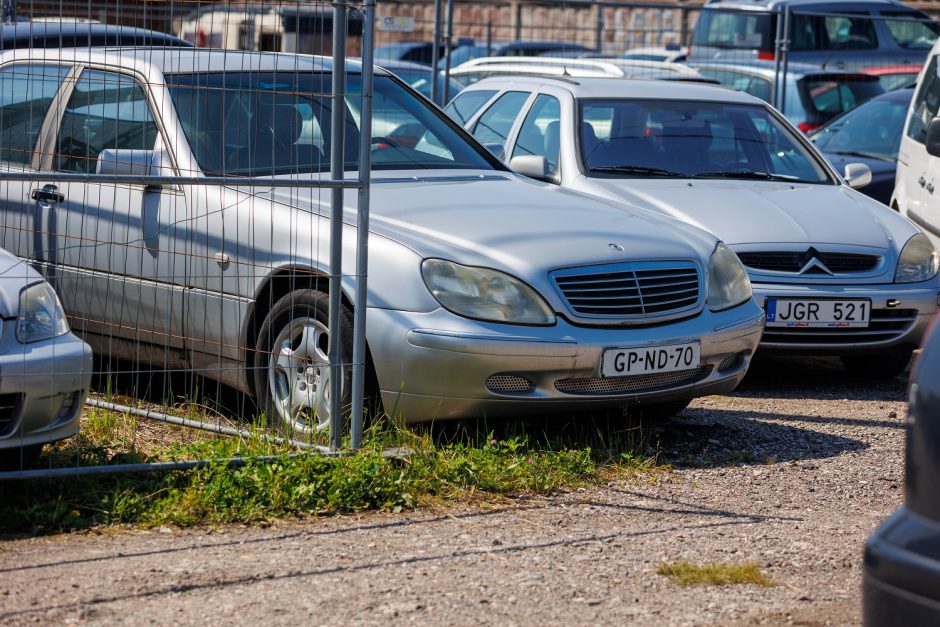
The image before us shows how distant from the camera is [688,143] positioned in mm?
7988

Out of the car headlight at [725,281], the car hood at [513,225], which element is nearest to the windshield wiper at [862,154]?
the car hood at [513,225]

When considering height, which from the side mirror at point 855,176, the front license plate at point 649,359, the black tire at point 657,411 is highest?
the side mirror at point 855,176

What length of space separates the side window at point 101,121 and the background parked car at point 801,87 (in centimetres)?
900

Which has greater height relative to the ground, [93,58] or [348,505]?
[93,58]

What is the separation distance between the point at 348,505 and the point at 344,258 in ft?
3.20

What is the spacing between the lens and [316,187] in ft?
15.6

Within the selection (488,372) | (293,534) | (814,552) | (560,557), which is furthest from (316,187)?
(814,552)

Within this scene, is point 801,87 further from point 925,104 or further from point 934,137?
point 934,137

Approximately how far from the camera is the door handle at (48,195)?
18.2 feet

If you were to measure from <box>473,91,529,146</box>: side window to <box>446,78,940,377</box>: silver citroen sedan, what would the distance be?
0.04ft

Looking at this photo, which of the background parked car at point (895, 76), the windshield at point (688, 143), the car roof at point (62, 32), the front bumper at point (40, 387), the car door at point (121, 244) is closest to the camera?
the front bumper at point (40, 387)

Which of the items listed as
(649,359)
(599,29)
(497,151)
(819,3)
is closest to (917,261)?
(497,151)

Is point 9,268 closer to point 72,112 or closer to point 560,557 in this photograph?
point 72,112

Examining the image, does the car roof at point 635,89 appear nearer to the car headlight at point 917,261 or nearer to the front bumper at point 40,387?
the car headlight at point 917,261
